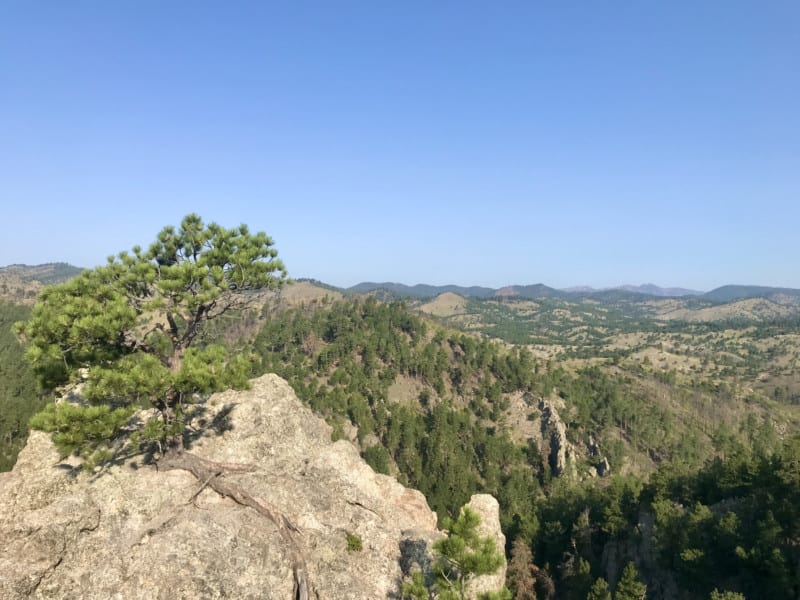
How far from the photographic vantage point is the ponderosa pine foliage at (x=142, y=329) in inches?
719

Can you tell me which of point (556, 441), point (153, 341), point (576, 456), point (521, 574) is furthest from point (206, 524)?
point (576, 456)

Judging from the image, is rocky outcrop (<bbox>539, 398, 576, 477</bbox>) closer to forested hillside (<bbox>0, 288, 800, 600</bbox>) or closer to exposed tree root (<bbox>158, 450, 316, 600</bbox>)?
forested hillside (<bbox>0, 288, 800, 600</bbox>)

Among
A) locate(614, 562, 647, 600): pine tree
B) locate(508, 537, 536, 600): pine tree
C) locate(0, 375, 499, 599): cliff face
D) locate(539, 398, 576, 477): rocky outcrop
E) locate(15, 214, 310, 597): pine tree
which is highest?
locate(15, 214, 310, 597): pine tree

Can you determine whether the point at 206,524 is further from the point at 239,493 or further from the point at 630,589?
the point at 630,589

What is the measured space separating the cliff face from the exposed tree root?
0.29 m

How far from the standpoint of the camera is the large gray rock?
17.0 metres

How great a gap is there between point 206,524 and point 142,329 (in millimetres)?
9707

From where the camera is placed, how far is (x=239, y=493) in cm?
2170

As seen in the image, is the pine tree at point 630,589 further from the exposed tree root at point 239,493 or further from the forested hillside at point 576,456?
the exposed tree root at point 239,493

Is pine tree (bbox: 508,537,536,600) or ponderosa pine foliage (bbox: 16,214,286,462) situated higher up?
ponderosa pine foliage (bbox: 16,214,286,462)

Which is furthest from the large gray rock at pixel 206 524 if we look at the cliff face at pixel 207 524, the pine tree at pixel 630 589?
the pine tree at pixel 630 589

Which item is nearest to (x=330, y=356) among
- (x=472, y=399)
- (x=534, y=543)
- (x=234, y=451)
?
(x=472, y=399)

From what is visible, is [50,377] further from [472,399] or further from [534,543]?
[472,399]

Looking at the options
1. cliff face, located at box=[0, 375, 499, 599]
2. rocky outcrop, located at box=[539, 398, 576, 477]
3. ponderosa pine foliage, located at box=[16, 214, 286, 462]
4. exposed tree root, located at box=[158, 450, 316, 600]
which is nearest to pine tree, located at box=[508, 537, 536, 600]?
cliff face, located at box=[0, 375, 499, 599]
